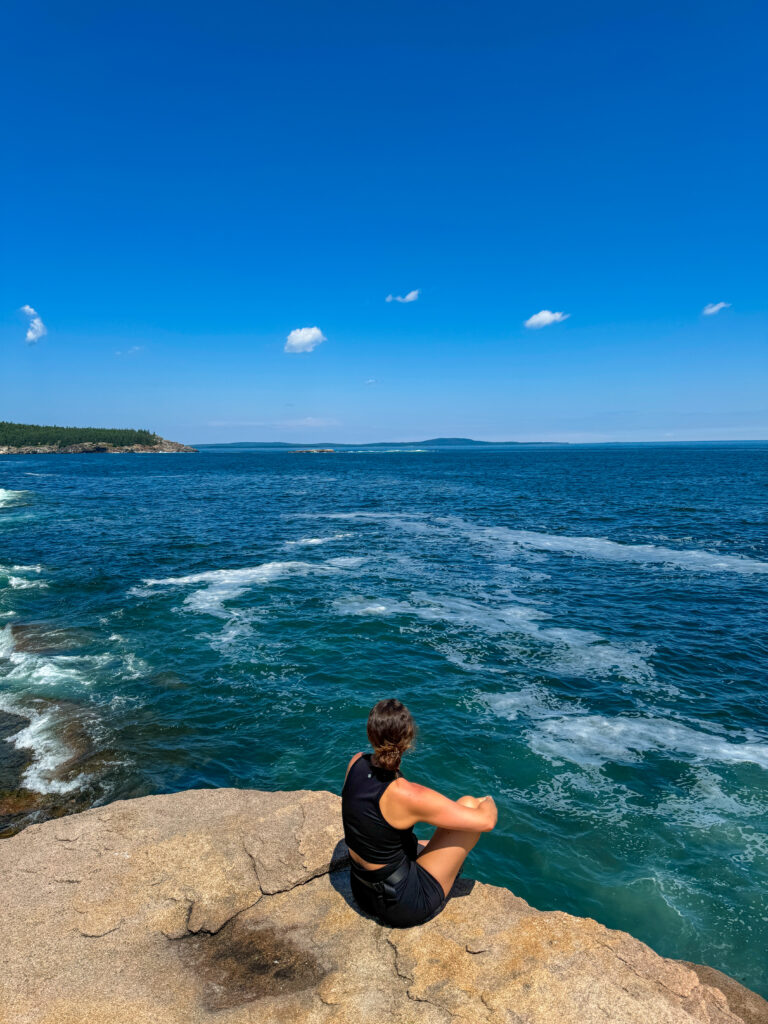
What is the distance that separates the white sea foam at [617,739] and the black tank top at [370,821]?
28.5 ft

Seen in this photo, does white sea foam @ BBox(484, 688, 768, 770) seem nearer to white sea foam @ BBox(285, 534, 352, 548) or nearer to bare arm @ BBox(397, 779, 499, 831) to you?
bare arm @ BBox(397, 779, 499, 831)

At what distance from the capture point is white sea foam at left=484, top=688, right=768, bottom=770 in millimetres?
13172

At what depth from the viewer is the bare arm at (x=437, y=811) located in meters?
5.56

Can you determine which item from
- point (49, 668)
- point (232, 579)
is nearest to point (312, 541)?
point (232, 579)

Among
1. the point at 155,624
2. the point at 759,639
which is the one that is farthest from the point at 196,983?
the point at 759,639

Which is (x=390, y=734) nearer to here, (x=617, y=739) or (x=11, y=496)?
(x=617, y=739)

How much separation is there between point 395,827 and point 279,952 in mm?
1907

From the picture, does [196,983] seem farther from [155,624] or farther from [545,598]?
[545,598]

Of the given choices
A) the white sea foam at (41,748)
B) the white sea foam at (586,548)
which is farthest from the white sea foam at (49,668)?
the white sea foam at (586,548)

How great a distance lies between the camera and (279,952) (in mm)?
5797

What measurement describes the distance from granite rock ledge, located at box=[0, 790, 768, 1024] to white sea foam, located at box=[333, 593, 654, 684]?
1238cm

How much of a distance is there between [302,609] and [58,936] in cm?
1750

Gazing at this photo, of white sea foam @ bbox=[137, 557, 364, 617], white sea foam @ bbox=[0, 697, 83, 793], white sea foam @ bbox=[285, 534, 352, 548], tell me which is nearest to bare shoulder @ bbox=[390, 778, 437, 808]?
white sea foam @ bbox=[0, 697, 83, 793]

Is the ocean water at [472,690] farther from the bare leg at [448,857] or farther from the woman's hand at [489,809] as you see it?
the woman's hand at [489,809]
